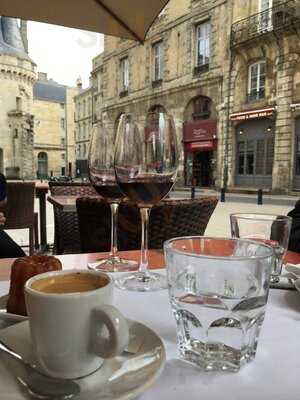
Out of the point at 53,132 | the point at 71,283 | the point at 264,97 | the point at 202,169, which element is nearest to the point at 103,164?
the point at 71,283

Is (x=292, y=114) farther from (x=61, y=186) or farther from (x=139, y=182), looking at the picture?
(x=139, y=182)

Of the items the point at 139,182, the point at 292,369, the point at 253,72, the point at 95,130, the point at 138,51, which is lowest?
the point at 292,369

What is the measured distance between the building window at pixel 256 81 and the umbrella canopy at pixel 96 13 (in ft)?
37.1

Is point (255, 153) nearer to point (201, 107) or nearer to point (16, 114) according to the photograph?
point (201, 107)

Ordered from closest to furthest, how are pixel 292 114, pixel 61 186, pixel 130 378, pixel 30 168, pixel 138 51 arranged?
pixel 130 378 < pixel 61 186 < pixel 292 114 < pixel 138 51 < pixel 30 168

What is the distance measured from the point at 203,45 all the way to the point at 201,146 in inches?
162

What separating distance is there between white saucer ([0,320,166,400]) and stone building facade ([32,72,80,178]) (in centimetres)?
3833

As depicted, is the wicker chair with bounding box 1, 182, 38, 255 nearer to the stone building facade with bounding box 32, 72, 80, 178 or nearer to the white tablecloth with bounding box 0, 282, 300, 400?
the white tablecloth with bounding box 0, 282, 300, 400

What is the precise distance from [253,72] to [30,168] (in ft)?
70.8

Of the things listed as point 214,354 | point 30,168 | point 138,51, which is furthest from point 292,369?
point 30,168

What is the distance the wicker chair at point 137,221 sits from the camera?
128 centimetres

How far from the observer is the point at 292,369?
15.1 inches

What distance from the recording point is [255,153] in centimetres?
1270

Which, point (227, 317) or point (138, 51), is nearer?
point (227, 317)
